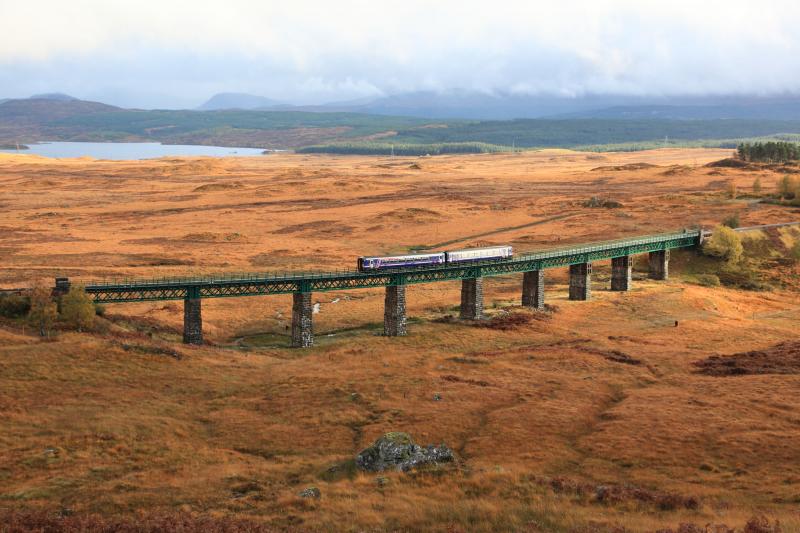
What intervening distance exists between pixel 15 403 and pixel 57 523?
24.9 meters

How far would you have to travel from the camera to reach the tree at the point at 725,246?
128m

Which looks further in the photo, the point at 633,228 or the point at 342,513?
the point at 633,228

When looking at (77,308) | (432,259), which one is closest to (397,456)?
(77,308)

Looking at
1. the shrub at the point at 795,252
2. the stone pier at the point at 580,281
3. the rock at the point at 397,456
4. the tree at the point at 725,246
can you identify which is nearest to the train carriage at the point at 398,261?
the stone pier at the point at 580,281

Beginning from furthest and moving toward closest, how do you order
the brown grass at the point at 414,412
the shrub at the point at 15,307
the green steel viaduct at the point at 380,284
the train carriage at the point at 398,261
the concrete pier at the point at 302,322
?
the train carriage at the point at 398,261
the concrete pier at the point at 302,322
the green steel viaduct at the point at 380,284
the shrub at the point at 15,307
the brown grass at the point at 414,412

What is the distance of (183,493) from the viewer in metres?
42.0

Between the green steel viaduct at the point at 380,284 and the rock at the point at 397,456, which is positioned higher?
the green steel viaduct at the point at 380,284

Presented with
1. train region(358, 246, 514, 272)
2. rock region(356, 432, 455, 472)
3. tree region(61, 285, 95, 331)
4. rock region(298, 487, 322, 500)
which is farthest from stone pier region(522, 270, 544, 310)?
rock region(298, 487, 322, 500)

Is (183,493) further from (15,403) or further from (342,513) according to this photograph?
(15,403)

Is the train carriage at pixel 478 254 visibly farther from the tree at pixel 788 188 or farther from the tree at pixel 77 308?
the tree at pixel 788 188

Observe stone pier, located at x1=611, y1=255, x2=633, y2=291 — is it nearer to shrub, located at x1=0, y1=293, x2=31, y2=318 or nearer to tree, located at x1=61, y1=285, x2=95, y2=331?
tree, located at x1=61, y1=285, x2=95, y2=331

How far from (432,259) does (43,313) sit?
42.4 m

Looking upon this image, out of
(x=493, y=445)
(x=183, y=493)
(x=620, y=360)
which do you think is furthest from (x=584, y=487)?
(x=620, y=360)

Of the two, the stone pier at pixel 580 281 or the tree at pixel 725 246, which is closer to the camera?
the stone pier at pixel 580 281
